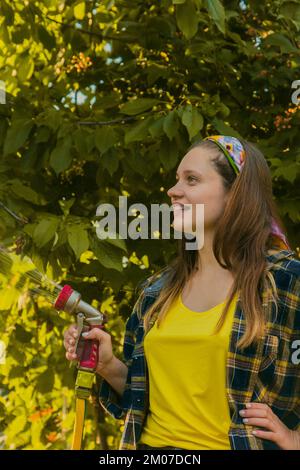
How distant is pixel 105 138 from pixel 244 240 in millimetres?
1017

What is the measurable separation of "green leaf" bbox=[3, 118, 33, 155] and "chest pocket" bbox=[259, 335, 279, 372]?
4.48 feet

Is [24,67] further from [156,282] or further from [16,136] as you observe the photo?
[156,282]

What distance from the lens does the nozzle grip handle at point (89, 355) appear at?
199 centimetres

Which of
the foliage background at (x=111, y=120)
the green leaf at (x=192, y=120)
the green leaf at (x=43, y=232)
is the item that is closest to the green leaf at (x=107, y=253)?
the foliage background at (x=111, y=120)

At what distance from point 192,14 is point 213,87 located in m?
0.60

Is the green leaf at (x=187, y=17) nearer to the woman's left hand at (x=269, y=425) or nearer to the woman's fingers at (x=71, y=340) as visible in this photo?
the woman's fingers at (x=71, y=340)

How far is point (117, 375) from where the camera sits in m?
2.14

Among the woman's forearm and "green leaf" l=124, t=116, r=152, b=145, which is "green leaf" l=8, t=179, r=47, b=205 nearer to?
"green leaf" l=124, t=116, r=152, b=145

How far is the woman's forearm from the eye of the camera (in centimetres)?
212

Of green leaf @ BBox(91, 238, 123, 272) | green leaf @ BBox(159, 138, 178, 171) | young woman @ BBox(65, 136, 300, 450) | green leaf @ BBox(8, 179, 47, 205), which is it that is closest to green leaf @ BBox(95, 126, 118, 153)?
green leaf @ BBox(159, 138, 178, 171)

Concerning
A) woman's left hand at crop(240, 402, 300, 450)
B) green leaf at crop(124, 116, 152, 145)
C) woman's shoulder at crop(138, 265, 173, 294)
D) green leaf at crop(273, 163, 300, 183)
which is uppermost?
green leaf at crop(124, 116, 152, 145)

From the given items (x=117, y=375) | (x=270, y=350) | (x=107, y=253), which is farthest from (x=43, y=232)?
(x=270, y=350)
